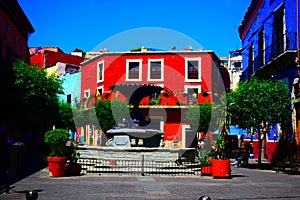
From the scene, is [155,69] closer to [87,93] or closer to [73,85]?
[87,93]

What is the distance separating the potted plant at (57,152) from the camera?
13.8 metres

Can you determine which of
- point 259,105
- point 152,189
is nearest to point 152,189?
point 152,189

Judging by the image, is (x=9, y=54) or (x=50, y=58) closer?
(x=9, y=54)

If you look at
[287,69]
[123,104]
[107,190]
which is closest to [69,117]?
[123,104]

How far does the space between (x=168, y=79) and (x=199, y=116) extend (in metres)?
5.85

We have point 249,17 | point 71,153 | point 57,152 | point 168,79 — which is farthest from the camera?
point 168,79

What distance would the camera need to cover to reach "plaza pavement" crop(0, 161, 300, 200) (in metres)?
9.70

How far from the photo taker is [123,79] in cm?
4150

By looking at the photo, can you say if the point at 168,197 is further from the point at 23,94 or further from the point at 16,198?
the point at 23,94

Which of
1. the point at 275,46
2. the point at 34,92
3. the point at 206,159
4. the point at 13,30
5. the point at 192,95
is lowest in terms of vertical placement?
the point at 206,159

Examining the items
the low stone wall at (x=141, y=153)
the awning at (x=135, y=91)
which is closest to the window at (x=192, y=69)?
the awning at (x=135, y=91)

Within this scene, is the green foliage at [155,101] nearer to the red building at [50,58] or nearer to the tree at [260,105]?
the red building at [50,58]

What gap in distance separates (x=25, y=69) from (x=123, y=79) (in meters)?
17.1

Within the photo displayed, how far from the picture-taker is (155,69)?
41406 millimetres
